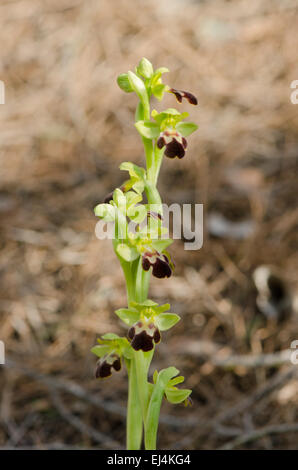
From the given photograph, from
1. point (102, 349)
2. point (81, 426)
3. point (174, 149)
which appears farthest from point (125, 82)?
point (81, 426)

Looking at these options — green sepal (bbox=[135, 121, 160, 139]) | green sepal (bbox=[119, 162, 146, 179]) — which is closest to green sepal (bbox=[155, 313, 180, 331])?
green sepal (bbox=[119, 162, 146, 179])

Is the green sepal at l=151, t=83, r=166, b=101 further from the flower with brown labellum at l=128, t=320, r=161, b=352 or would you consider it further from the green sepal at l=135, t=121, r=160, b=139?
the flower with brown labellum at l=128, t=320, r=161, b=352

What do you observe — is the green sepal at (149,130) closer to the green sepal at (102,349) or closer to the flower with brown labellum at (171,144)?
the flower with brown labellum at (171,144)

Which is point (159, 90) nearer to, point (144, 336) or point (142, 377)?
point (144, 336)

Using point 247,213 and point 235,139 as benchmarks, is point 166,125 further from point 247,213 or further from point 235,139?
point 235,139

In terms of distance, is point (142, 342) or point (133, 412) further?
point (133, 412)
